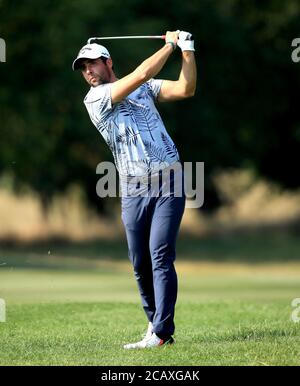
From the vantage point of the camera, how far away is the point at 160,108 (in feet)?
115

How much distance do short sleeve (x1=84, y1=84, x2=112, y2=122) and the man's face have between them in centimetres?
8

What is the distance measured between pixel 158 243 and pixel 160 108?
26.5m

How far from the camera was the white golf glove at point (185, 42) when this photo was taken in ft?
28.9

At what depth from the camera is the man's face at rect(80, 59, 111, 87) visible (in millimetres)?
8945

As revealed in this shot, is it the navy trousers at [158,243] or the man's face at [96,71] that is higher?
the man's face at [96,71]

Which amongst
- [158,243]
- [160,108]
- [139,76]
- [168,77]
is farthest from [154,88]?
[160,108]

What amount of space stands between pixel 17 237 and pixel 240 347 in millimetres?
28031
